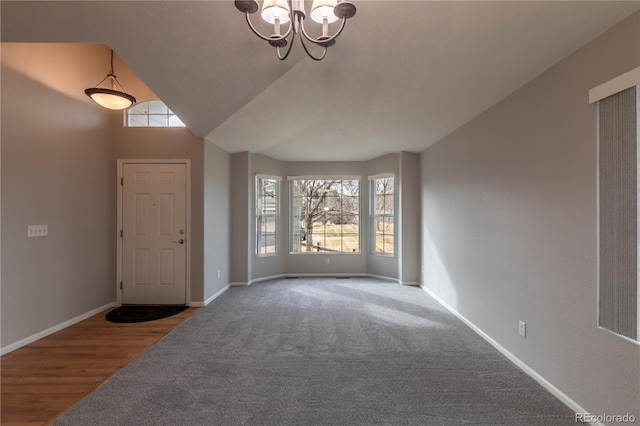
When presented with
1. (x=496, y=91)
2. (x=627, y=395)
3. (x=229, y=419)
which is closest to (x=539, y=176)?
(x=496, y=91)

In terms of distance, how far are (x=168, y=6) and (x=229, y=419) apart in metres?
2.60

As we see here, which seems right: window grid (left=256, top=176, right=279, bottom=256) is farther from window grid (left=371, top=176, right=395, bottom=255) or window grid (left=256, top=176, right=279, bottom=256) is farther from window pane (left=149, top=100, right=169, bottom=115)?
window grid (left=371, top=176, right=395, bottom=255)

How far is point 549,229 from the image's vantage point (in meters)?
2.18

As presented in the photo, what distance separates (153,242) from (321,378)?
3131 mm

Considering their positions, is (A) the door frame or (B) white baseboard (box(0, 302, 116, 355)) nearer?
(B) white baseboard (box(0, 302, 116, 355))

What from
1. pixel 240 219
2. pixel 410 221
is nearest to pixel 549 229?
pixel 410 221

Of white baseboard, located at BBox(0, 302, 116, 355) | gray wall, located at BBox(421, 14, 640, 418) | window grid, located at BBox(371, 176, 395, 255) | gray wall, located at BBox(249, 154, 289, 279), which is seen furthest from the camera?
window grid, located at BBox(371, 176, 395, 255)

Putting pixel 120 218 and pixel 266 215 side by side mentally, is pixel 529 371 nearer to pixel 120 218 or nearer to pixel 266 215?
pixel 266 215

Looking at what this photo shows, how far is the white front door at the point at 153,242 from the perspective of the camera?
4176mm

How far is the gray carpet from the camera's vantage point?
1909mm

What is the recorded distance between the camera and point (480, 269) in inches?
123

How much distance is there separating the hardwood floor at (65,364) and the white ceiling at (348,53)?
2473mm
